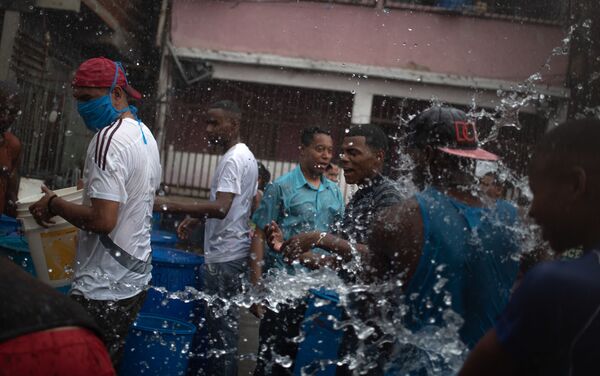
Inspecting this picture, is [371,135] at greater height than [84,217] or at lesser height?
greater

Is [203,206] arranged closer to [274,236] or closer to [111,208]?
[274,236]

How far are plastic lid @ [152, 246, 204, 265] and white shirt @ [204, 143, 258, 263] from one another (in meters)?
0.09

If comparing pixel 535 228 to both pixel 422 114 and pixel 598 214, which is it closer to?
pixel 422 114

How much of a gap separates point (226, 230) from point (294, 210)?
0.53m

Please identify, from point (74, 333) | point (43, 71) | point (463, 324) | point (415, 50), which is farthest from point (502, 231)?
point (415, 50)

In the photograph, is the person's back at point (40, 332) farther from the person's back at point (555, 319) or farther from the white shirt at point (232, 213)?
the white shirt at point (232, 213)

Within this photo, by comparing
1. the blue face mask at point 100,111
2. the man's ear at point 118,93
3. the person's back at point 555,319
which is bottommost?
the person's back at point 555,319

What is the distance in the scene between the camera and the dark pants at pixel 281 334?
15.9 ft

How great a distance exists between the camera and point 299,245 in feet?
12.3

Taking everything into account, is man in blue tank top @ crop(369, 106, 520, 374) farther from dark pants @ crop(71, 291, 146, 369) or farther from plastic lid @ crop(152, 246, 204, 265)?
plastic lid @ crop(152, 246, 204, 265)

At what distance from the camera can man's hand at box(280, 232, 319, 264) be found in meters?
3.69

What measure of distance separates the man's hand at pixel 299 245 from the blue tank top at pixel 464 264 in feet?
3.23

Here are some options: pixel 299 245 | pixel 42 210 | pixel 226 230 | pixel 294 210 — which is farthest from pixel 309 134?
pixel 42 210

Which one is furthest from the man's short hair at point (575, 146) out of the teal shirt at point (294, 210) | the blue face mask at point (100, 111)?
the teal shirt at point (294, 210)
